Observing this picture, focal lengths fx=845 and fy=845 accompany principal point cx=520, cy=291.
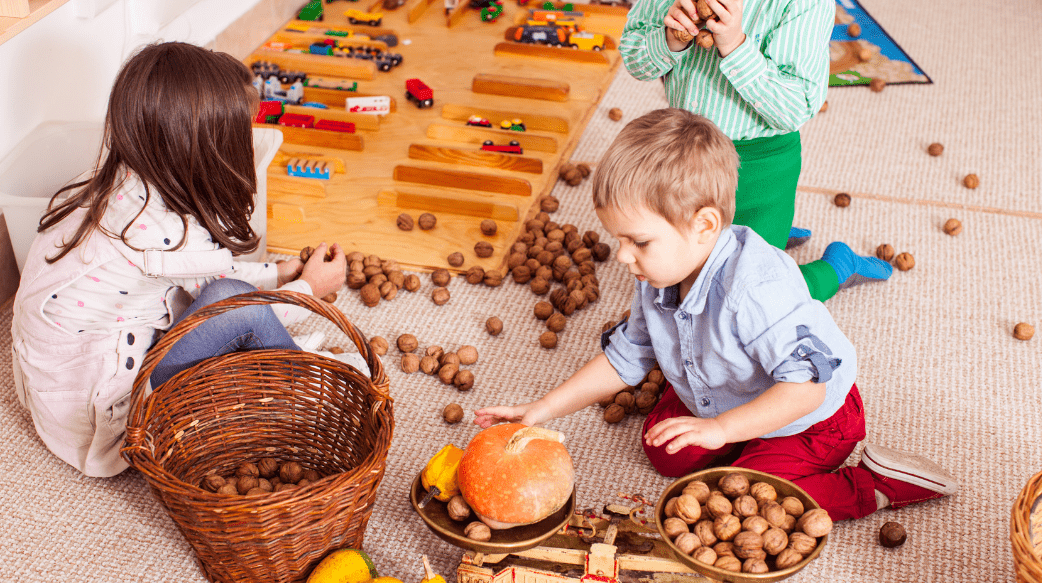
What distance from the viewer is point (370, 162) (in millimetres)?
2180

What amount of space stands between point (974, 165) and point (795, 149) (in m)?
0.96

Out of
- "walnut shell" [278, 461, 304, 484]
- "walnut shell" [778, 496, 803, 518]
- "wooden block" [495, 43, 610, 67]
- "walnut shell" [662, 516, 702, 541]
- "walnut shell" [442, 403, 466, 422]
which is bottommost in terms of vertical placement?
"wooden block" [495, 43, 610, 67]

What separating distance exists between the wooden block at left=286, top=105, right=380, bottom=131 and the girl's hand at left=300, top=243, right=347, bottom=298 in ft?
2.85

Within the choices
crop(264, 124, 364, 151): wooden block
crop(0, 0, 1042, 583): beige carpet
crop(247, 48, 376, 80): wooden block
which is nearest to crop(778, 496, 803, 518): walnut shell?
crop(0, 0, 1042, 583): beige carpet

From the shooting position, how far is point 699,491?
3.57 feet

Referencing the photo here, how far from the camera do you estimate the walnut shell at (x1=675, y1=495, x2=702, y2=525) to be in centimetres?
106

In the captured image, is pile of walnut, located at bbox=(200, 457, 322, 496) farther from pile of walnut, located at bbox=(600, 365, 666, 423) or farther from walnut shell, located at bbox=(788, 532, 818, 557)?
walnut shell, located at bbox=(788, 532, 818, 557)

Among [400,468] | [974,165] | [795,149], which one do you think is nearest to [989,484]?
[795,149]

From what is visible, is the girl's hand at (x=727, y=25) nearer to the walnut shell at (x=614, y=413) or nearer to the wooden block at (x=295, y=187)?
the walnut shell at (x=614, y=413)

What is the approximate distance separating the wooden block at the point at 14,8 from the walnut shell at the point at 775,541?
127 cm

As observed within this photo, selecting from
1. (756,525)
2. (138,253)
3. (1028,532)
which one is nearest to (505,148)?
(138,253)

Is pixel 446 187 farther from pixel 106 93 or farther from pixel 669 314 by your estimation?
pixel 669 314

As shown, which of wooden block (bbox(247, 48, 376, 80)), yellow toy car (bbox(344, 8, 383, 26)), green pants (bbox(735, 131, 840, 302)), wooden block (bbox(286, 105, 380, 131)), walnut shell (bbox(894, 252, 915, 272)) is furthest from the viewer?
yellow toy car (bbox(344, 8, 383, 26))

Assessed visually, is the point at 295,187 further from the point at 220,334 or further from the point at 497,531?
the point at 497,531
